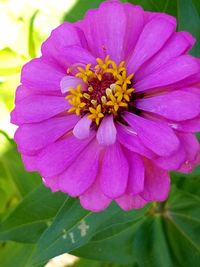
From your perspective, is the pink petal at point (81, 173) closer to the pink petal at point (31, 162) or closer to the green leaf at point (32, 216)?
the pink petal at point (31, 162)

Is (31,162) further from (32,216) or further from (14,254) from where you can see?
(14,254)

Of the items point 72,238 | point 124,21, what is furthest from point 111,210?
point 124,21

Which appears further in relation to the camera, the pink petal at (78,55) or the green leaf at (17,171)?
the green leaf at (17,171)

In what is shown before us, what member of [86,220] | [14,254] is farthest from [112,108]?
[14,254]

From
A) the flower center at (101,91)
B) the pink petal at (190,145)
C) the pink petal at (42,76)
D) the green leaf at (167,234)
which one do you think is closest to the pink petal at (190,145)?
the pink petal at (190,145)

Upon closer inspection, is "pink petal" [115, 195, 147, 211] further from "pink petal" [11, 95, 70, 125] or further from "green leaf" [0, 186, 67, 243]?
"green leaf" [0, 186, 67, 243]

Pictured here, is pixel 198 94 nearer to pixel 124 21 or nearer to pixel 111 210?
pixel 124 21

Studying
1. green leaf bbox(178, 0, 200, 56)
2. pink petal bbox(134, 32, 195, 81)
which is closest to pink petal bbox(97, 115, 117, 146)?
pink petal bbox(134, 32, 195, 81)
